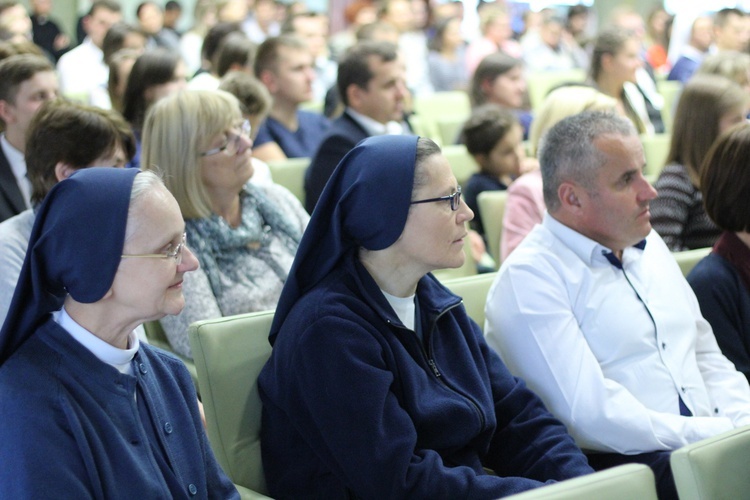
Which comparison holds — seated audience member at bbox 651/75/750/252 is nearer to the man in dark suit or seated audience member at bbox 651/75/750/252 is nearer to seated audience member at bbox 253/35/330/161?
the man in dark suit

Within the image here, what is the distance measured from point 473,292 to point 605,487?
4.32ft

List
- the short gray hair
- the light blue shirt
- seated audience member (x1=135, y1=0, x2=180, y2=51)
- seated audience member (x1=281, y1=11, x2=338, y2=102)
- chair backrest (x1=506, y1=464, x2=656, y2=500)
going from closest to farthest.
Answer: chair backrest (x1=506, y1=464, x2=656, y2=500), the light blue shirt, the short gray hair, seated audience member (x1=281, y1=11, x2=338, y2=102), seated audience member (x1=135, y1=0, x2=180, y2=51)

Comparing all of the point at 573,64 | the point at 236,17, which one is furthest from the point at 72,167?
the point at 573,64

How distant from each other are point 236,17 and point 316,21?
0.99 m

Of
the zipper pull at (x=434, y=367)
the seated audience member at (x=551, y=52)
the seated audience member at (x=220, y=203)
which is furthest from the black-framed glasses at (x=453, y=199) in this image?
the seated audience member at (x=551, y=52)

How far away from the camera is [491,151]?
457 cm

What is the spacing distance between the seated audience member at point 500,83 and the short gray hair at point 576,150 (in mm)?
3442

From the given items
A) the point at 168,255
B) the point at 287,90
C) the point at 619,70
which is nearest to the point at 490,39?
the point at 619,70

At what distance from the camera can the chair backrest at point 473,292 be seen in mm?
2654

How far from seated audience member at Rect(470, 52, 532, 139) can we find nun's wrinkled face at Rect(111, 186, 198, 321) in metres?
4.56

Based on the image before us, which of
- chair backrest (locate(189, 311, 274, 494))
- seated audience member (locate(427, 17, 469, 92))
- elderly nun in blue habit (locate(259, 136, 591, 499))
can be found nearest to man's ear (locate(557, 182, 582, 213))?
elderly nun in blue habit (locate(259, 136, 591, 499))

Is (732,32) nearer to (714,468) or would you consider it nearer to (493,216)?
(493,216)

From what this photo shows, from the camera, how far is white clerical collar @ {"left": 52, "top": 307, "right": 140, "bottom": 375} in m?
1.73

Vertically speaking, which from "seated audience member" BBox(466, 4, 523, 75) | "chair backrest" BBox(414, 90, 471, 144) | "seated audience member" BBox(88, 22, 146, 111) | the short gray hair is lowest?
"seated audience member" BBox(466, 4, 523, 75)
